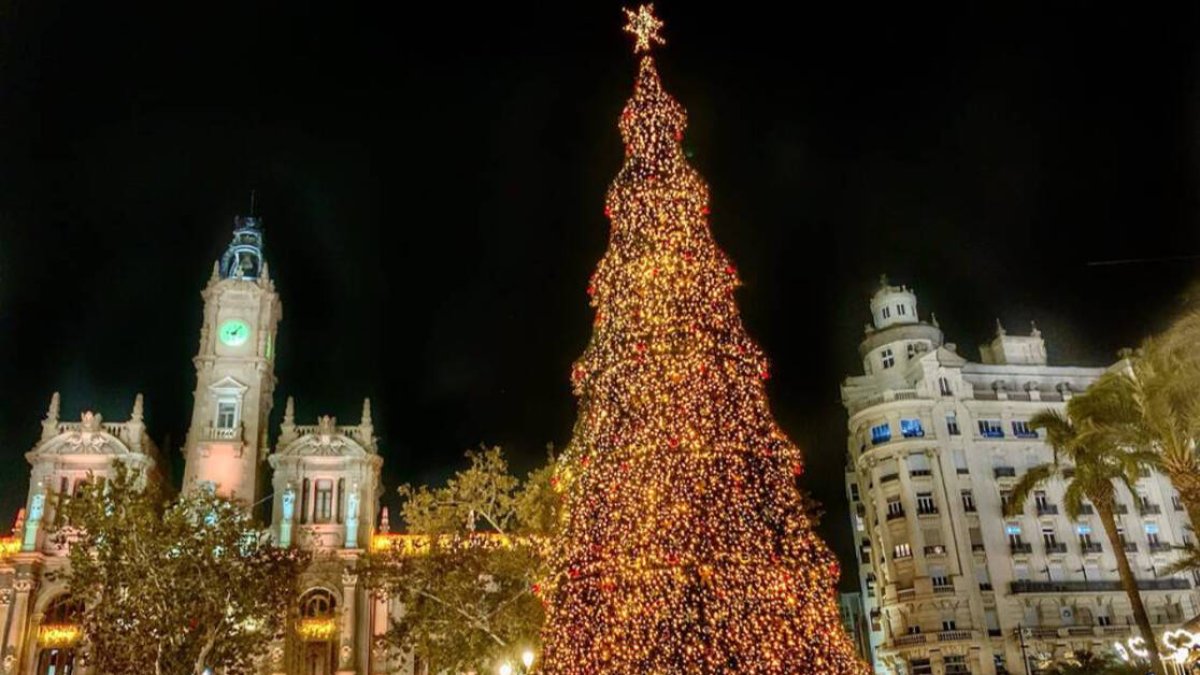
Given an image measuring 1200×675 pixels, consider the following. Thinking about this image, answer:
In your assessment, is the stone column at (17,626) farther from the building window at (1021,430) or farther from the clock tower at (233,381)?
the building window at (1021,430)

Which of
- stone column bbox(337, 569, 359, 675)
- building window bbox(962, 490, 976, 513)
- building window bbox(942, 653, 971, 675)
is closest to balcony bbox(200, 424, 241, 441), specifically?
stone column bbox(337, 569, 359, 675)

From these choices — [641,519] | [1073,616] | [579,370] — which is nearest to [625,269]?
[579,370]

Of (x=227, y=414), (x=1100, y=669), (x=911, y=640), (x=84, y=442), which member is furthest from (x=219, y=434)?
(x=1100, y=669)

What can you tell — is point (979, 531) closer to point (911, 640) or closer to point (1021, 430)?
point (911, 640)

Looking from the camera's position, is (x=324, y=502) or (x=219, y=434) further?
(x=324, y=502)

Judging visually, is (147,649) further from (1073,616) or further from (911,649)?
(1073,616)

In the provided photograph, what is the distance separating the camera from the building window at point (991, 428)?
5584cm

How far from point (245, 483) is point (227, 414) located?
4086 mm

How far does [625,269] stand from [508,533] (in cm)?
1620

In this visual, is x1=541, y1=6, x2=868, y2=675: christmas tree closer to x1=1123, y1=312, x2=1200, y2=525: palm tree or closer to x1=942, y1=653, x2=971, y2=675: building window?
x1=1123, y1=312, x2=1200, y2=525: palm tree

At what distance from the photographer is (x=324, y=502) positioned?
1874 inches

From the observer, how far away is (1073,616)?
51219 millimetres

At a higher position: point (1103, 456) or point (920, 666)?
point (1103, 456)

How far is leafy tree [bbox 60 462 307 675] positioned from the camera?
31.3 meters
